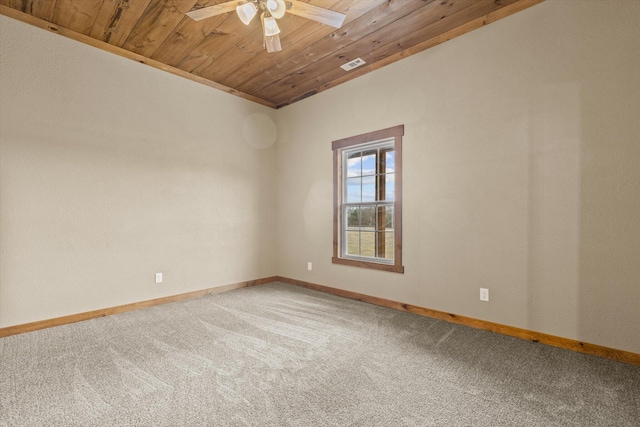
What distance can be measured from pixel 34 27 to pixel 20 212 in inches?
69.0

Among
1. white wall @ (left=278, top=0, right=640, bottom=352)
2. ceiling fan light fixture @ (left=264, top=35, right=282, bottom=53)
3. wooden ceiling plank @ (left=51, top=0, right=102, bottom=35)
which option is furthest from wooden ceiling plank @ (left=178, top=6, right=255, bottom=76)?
white wall @ (left=278, top=0, right=640, bottom=352)

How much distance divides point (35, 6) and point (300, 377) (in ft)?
12.7

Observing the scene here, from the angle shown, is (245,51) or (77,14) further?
(245,51)

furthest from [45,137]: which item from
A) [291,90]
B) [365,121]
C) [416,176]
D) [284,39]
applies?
[416,176]

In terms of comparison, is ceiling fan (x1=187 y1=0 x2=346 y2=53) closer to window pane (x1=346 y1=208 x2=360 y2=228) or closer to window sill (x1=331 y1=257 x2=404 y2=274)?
window pane (x1=346 y1=208 x2=360 y2=228)

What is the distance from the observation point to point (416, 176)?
329cm

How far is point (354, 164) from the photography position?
4.07 m

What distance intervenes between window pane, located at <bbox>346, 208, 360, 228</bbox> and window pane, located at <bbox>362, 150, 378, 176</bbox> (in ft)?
1.69

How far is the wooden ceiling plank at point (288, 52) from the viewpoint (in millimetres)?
2629

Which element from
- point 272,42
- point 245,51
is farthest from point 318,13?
point 245,51

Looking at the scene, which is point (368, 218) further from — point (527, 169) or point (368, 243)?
point (527, 169)

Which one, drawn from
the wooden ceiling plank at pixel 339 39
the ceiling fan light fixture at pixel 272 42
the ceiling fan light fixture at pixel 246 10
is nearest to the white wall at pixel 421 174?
the wooden ceiling plank at pixel 339 39

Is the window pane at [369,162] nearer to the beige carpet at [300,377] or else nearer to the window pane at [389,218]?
the window pane at [389,218]

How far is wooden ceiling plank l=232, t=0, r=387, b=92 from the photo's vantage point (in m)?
2.63
